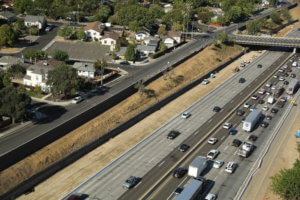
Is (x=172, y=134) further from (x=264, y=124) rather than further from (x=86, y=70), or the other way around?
(x=86, y=70)

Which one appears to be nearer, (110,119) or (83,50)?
(110,119)

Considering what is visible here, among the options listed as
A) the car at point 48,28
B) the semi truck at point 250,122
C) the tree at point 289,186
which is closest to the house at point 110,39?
the car at point 48,28

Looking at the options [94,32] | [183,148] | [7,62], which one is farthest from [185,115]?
[94,32]

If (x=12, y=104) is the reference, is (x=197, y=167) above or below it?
below

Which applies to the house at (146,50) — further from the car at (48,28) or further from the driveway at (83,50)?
the car at (48,28)

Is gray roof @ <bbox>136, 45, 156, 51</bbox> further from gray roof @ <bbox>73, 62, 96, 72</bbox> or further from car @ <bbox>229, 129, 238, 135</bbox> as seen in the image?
car @ <bbox>229, 129, 238, 135</bbox>

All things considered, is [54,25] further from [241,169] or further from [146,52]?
[241,169]
